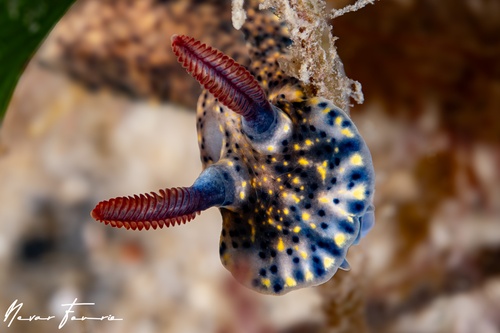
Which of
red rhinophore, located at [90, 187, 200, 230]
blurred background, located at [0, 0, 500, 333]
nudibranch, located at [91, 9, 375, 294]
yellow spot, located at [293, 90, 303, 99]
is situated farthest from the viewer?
blurred background, located at [0, 0, 500, 333]

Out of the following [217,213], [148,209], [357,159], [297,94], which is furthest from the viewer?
[217,213]

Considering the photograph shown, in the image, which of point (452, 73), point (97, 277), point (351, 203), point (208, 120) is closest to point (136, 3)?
point (208, 120)

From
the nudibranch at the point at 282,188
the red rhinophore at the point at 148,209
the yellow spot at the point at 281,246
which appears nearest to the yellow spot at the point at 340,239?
the nudibranch at the point at 282,188

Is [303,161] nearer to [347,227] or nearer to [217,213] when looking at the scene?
[347,227]

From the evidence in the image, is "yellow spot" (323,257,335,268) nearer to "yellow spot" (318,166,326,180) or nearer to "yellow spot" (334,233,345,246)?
"yellow spot" (334,233,345,246)

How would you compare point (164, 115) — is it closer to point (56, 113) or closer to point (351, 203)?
point (56, 113)

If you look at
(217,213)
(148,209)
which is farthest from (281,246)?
(217,213)

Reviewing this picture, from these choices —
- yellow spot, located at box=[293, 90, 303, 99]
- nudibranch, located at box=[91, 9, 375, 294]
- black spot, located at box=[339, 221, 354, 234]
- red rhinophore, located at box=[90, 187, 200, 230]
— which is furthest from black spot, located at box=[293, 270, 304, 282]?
yellow spot, located at box=[293, 90, 303, 99]
